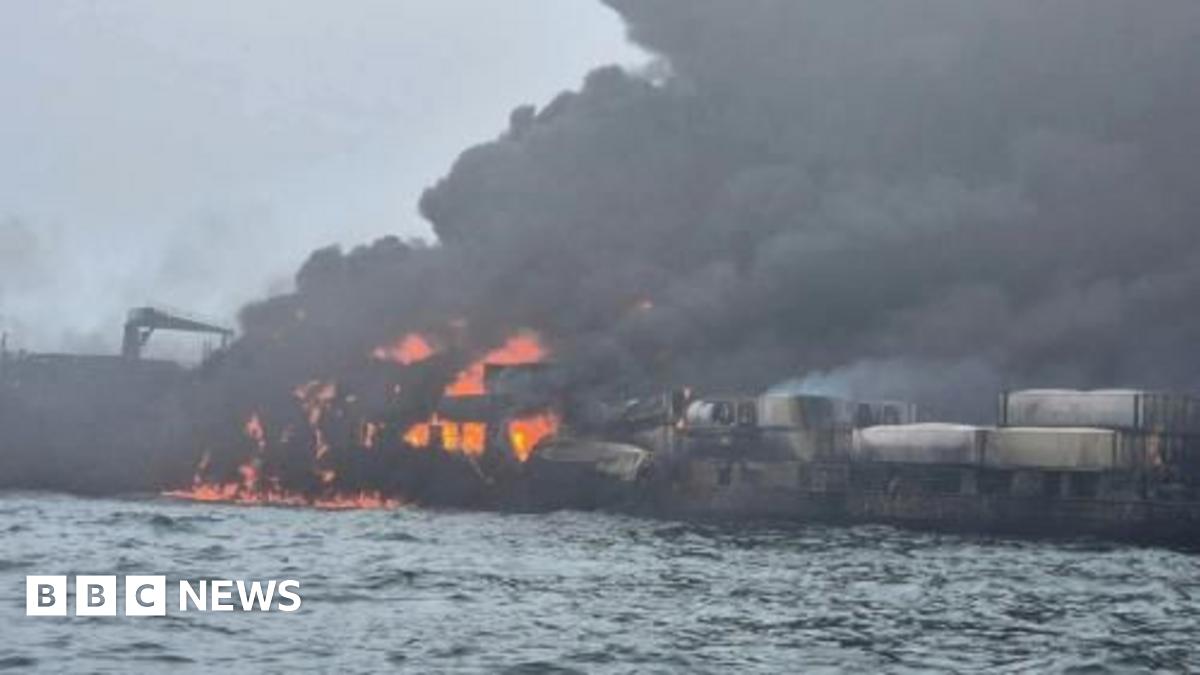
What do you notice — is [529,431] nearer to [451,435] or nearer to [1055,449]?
[451,435]

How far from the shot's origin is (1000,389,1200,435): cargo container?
12550 cm

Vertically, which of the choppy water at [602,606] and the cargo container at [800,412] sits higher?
the cargo container at [800,412]

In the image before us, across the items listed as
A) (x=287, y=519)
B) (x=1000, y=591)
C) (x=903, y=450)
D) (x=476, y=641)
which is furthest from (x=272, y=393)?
(x=476, y=641)

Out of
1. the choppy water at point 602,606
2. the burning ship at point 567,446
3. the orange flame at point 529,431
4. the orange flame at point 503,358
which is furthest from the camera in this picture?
the orange flame at point 503,358

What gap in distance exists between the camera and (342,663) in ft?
106

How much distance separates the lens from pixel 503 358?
16825 cm

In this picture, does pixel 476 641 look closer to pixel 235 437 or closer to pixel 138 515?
pixel 138 515

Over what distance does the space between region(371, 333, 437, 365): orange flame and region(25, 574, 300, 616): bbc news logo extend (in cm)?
12064

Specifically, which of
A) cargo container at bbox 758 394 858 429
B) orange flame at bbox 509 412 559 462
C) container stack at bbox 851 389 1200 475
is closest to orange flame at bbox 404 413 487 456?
orange flame at bbox 509 412 559 462

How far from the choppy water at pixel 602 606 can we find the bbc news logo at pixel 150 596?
2.78ft

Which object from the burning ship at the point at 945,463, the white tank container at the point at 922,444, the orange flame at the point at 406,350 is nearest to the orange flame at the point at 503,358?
the orange flame at the point at 406,350

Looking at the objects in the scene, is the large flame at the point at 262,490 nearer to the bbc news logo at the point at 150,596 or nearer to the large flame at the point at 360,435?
the large flame at the point at 360,435

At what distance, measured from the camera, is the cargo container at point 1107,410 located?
126m

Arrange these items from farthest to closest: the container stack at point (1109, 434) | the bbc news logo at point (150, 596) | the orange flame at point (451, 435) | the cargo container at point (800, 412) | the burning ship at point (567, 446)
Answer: the orange flame at point (451, 435) < the cargo container at point (800, 412) < the burning ship at point (567, 446) < the container stack at point (1109, 434) < the bbc news logo at point (150, 596)
